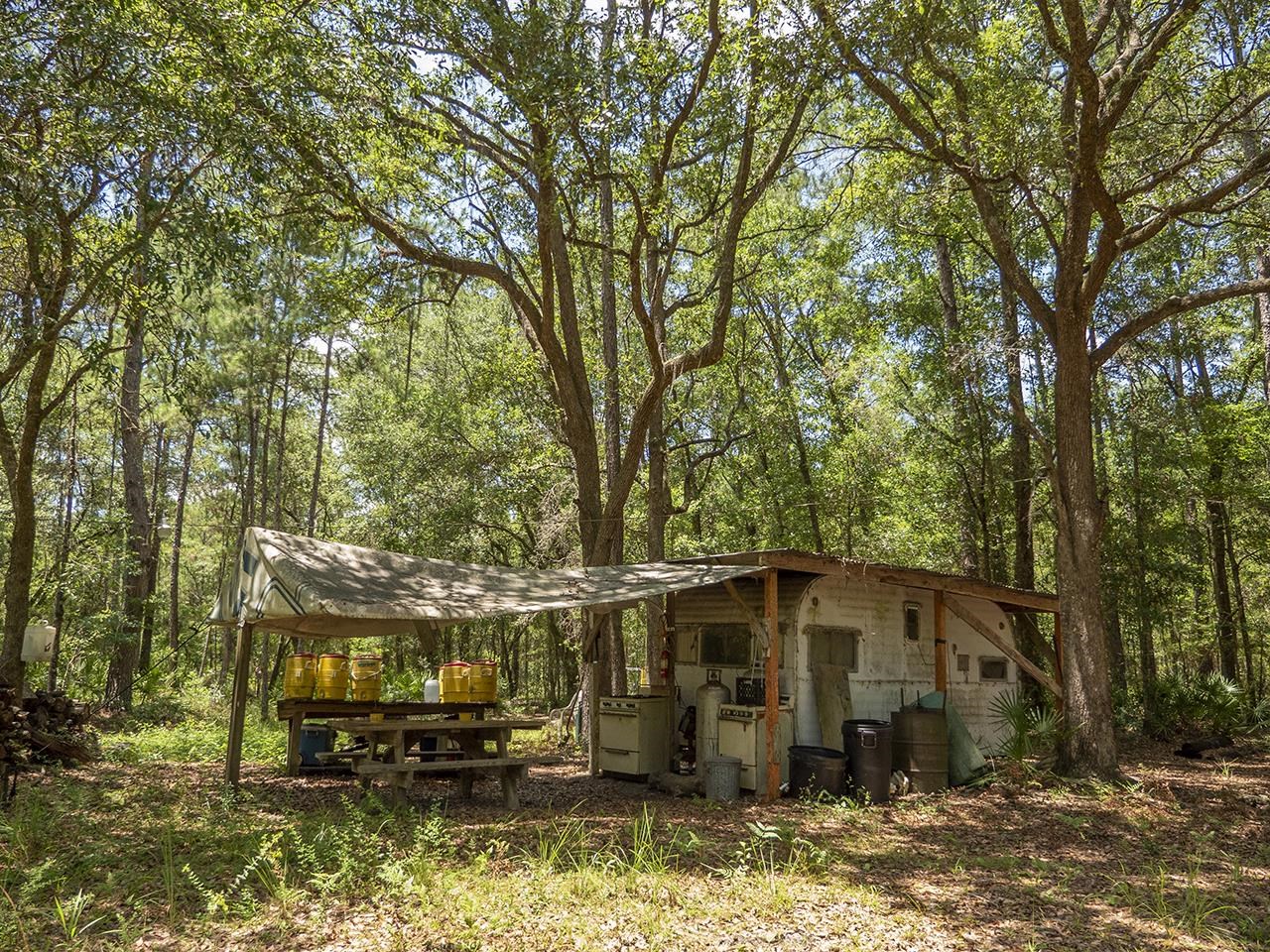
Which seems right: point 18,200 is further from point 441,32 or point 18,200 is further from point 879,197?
point 879,197

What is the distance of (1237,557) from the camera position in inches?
899

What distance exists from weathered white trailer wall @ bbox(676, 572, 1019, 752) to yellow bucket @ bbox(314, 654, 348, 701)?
4.26 metres

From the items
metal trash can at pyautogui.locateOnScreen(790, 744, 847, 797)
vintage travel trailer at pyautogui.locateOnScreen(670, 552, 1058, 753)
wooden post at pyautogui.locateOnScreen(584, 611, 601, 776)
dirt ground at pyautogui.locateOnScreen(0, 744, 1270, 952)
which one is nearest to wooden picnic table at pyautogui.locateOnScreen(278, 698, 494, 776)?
dirt ground at pyautogui.locateOnScreen(0, 744, 1270, 952)

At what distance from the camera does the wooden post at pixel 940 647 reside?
40.4 ft

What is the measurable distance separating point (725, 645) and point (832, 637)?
1.40 meters

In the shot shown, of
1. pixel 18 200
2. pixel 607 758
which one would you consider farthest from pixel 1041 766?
pixel 18 200

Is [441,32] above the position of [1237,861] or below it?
Answer: above

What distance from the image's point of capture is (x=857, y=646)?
1135 cm

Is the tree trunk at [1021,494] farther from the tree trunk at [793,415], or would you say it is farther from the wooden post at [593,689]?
the wooden post at [593,689]

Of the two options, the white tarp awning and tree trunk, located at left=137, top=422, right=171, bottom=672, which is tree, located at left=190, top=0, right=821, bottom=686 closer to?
the white tarp awning

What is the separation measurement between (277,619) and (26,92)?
4794 millimetres

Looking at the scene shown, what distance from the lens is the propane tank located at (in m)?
9.91

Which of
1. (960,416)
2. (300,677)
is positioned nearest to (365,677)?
(300,677)

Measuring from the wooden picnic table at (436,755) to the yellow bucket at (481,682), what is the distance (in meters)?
0.39
